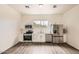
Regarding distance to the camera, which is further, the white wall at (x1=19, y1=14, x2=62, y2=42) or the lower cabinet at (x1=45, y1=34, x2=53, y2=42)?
the white wall at (x1=19, y1=14, x2=62, y2=42)

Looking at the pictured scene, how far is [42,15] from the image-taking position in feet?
34.9

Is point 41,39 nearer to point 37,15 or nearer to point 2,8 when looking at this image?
point 37,15

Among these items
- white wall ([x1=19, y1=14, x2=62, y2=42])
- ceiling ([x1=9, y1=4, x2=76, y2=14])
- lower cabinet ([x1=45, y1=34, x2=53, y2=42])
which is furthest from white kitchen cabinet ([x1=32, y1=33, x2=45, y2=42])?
ceiling ([x1=9, y1=4, x2=76, y2=14])

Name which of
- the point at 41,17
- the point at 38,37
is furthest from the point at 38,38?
the point at 41,17

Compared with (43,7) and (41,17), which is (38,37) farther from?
(43,7)

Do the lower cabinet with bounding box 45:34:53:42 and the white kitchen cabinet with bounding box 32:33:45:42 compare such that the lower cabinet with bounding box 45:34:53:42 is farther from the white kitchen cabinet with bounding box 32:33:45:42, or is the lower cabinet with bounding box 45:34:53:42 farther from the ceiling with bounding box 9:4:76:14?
the ceiling with bounding box 9:4:76:14

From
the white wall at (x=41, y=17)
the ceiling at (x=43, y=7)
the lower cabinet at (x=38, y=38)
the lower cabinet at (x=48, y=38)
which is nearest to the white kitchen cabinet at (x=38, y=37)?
the lower cabinet at (x=38, y=38)

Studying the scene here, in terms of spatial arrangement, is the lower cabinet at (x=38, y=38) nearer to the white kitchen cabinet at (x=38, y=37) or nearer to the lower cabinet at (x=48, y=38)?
the white kitchen cabinet at (x=38, y=37)

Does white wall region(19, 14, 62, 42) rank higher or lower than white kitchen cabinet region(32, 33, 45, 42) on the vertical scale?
higher

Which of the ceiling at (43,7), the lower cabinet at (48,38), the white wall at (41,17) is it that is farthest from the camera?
the white wall at (41,17)

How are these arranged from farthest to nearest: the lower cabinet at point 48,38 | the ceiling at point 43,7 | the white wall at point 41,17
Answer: the white wall at point 41,17
the lower cabinet at point 48,38
the ceiling at point 43,7

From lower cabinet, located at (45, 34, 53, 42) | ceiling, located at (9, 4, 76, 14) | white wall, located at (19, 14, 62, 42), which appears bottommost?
lower cabinet, located at (45, 34, 53, 42)
